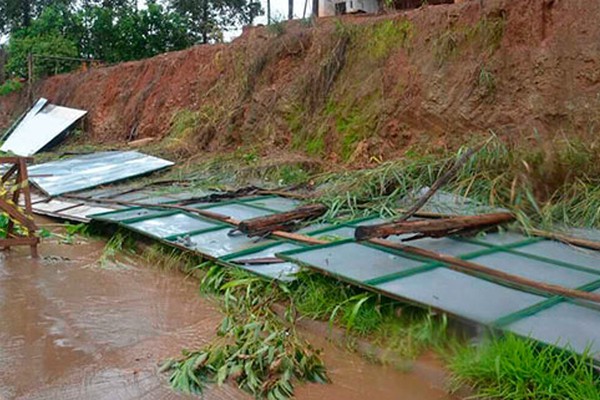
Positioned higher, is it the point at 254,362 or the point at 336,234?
the point at 336,234

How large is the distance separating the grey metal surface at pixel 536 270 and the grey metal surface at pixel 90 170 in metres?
6.26

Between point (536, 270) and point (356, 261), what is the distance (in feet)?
3.70

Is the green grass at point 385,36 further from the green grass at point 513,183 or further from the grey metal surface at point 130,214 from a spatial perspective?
the grey metal surface at point 130,214

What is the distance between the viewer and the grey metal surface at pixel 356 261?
138 inches

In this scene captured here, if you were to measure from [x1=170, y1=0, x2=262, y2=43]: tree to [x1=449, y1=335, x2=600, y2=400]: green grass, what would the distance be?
1725 cm

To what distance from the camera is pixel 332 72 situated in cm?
868

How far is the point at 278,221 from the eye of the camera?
4977 mm

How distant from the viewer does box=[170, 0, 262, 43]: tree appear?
63.7 ft

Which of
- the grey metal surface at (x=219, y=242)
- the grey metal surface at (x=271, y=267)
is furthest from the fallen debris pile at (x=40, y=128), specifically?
the grey metal surface at (x=271, y=267)

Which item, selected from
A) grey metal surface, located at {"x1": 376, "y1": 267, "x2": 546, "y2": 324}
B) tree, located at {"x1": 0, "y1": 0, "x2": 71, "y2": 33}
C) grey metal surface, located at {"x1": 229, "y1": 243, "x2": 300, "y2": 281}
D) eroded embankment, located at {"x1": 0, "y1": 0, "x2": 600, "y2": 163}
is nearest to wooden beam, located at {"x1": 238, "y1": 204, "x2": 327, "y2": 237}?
grey metal surface, located at {"x1": 229, "y1": 243, "x2": 300, "y2": 281}

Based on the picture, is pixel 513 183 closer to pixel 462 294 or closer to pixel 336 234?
pixel 336 234

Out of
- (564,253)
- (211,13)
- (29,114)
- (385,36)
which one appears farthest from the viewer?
(211,13)

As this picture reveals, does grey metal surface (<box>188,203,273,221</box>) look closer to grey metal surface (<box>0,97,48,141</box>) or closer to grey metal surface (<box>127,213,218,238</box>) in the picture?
grey metal surface (<box>127,213,218,238</box>)

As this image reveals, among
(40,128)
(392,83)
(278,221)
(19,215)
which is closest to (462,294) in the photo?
(278,221)
